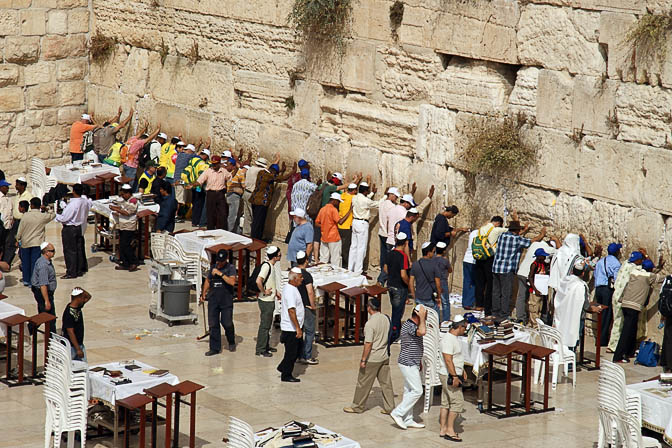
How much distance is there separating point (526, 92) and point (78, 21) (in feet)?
37.2

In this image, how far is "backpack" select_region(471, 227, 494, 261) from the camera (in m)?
16.5

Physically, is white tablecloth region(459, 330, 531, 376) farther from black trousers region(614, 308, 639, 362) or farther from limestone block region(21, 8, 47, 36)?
limestone block region(21, 8, 47, 36)

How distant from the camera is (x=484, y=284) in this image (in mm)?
16844

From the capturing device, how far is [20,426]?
40.0ft

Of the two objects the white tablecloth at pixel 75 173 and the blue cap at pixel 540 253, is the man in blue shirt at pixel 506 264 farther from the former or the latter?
the white tablecloth at pixel 75 173

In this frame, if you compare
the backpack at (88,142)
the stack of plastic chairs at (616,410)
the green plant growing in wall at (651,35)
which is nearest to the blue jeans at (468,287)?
the green plant growing in wall at (651,35)

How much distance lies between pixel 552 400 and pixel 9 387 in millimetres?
5910

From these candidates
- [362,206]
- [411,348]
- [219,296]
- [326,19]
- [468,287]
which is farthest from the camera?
[326,19]

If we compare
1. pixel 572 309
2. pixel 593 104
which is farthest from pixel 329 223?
pixel 572 309

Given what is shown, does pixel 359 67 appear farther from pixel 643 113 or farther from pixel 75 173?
pixel 75 173

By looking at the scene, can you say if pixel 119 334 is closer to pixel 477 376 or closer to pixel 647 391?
pixel 477 376

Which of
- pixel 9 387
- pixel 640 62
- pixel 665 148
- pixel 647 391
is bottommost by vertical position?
pixel 9 387

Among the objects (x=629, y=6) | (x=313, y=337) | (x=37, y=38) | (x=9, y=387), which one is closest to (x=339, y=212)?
(x=313, y=337)

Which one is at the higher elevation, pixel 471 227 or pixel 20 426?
pixel 471 227
